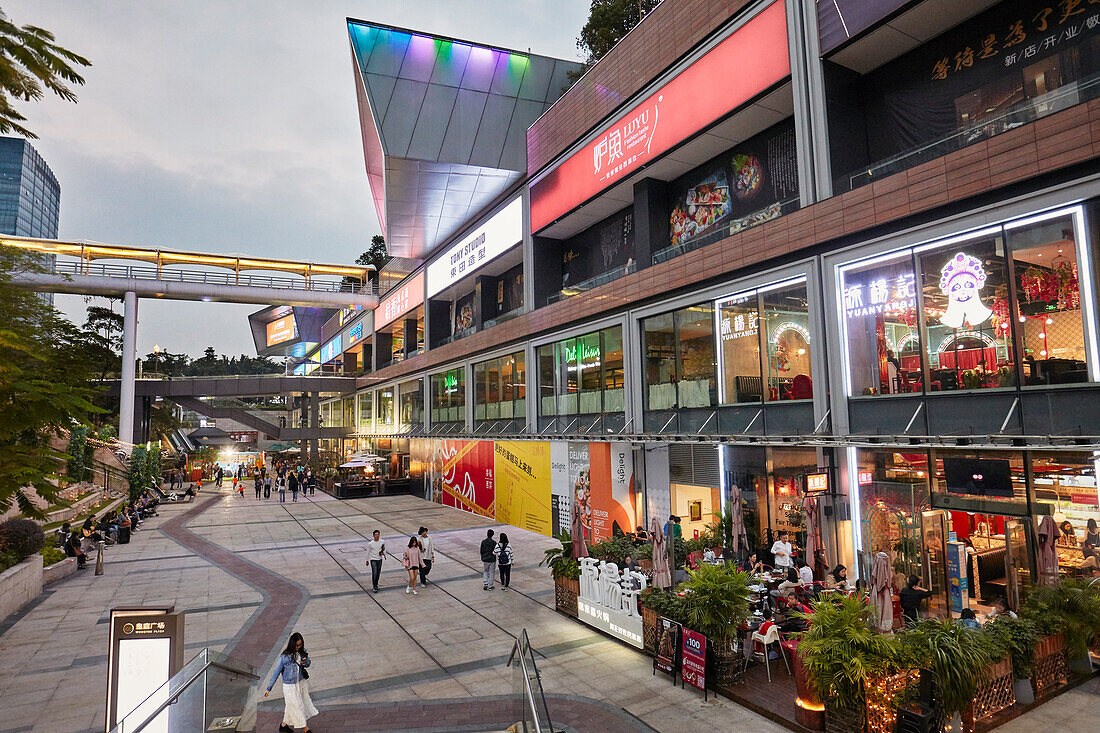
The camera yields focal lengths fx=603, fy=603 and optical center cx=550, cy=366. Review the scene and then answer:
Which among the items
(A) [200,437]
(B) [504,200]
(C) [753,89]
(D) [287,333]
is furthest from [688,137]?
(A) [200,437]

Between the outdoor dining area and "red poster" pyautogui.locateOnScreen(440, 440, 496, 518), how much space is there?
17.4 m

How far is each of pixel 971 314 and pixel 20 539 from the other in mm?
22820

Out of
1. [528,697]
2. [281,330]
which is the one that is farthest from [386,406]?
[528,697]

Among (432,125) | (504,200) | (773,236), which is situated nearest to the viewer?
(773,236)

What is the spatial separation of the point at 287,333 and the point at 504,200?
57583 millimetres

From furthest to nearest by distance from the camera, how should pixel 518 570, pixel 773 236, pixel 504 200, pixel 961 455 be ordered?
pixel 504 200 → pixel 518 570 → pixel 773 236 → pixel 961 455

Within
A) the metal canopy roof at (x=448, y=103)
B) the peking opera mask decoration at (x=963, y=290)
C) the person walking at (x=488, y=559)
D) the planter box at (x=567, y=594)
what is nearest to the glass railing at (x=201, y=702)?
the planter box at (x=567, y=594)

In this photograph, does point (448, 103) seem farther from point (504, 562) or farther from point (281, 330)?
point (281, 330)

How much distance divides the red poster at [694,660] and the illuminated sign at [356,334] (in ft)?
166

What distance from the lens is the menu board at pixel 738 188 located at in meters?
16.6

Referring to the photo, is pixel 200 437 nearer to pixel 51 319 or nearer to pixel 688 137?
pixel 51 319

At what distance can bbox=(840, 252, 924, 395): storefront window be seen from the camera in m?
12.2

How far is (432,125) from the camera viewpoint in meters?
27.2

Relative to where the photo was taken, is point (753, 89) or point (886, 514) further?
point (753, 89)
